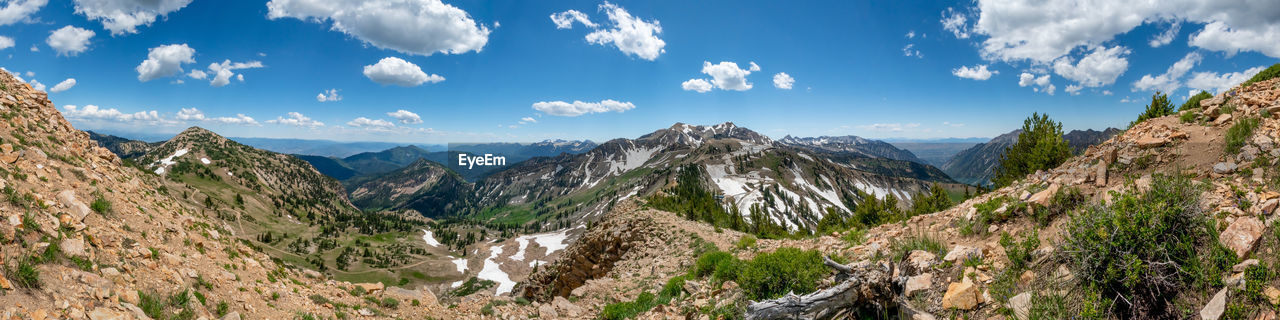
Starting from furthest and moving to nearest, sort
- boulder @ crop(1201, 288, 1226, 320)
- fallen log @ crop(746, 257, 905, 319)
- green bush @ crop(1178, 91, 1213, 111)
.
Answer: green bush @ crop(1178, 91, 1213, 111)
fallen log @ crop(746, 257, 905, 319)
boulder @ crop(1201, 288, 1226, 320)

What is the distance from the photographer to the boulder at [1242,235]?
534cm

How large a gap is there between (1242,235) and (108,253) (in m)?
19.9

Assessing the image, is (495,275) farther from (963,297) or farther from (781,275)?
(963,297)

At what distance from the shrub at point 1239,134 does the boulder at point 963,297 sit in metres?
8.78

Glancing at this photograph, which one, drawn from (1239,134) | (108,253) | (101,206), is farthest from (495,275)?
(1239,134)

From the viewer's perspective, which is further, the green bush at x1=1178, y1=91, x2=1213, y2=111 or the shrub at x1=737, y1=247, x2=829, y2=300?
the green bush at x1=1178, y1=91, x2=1213, y2=111

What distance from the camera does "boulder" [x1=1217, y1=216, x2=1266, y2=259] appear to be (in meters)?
5.34

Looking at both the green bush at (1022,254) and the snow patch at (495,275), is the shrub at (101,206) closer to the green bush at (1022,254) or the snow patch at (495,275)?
the green bush at (1022,254)

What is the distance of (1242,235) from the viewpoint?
5520 mm

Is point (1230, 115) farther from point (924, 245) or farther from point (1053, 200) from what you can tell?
point (924, 245)

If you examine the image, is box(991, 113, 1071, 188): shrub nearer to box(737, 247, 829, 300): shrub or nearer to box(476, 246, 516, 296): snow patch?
box(737, 247, 829, 300): shrub

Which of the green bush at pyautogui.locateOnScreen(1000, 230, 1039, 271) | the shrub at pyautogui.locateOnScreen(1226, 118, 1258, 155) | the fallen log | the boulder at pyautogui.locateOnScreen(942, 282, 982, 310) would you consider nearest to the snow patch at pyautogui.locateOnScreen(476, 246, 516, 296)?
the fallen log

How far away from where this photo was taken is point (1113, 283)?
564 cm

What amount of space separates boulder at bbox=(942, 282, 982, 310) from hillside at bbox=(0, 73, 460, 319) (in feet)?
46.5
